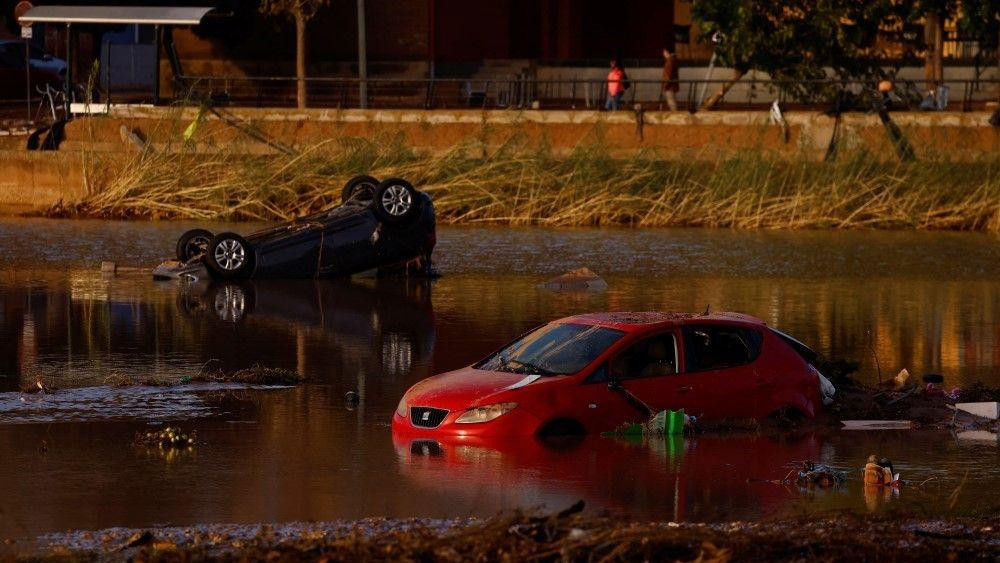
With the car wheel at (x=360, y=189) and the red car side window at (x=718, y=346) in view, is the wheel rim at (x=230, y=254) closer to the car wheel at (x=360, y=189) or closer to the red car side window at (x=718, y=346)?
the car wheel at (x=360, y=189)

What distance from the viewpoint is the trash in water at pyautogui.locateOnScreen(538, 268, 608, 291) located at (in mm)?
25750

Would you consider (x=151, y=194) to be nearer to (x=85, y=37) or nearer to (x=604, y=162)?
(x=604, y=162)

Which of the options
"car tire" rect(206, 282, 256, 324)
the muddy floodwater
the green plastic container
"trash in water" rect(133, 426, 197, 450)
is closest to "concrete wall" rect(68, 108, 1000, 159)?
the muddy floodwater

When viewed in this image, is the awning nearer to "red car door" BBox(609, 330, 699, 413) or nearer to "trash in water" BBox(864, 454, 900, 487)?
"red car door" BBox(609, 330, 699, 413)

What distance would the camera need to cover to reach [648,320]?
1498 cm

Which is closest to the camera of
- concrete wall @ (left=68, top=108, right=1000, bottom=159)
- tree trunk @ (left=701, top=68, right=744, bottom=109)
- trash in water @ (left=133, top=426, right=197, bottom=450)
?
trash in water @ (left=133, top=426, right=197, bottom=450)

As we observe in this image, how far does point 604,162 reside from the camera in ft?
122

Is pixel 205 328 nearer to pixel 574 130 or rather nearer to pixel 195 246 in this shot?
pixel 195 246

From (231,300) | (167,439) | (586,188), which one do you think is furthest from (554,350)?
(586,188)

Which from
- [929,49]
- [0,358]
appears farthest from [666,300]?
[929,49]

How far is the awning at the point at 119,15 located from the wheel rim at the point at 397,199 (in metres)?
17.3

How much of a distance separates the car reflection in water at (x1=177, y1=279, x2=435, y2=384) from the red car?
2444mm

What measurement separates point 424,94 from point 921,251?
18.5 metres

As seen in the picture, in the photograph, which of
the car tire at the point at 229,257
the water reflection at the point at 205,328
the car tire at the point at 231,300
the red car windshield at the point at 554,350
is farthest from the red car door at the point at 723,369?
the car tire at the point at 229,257
